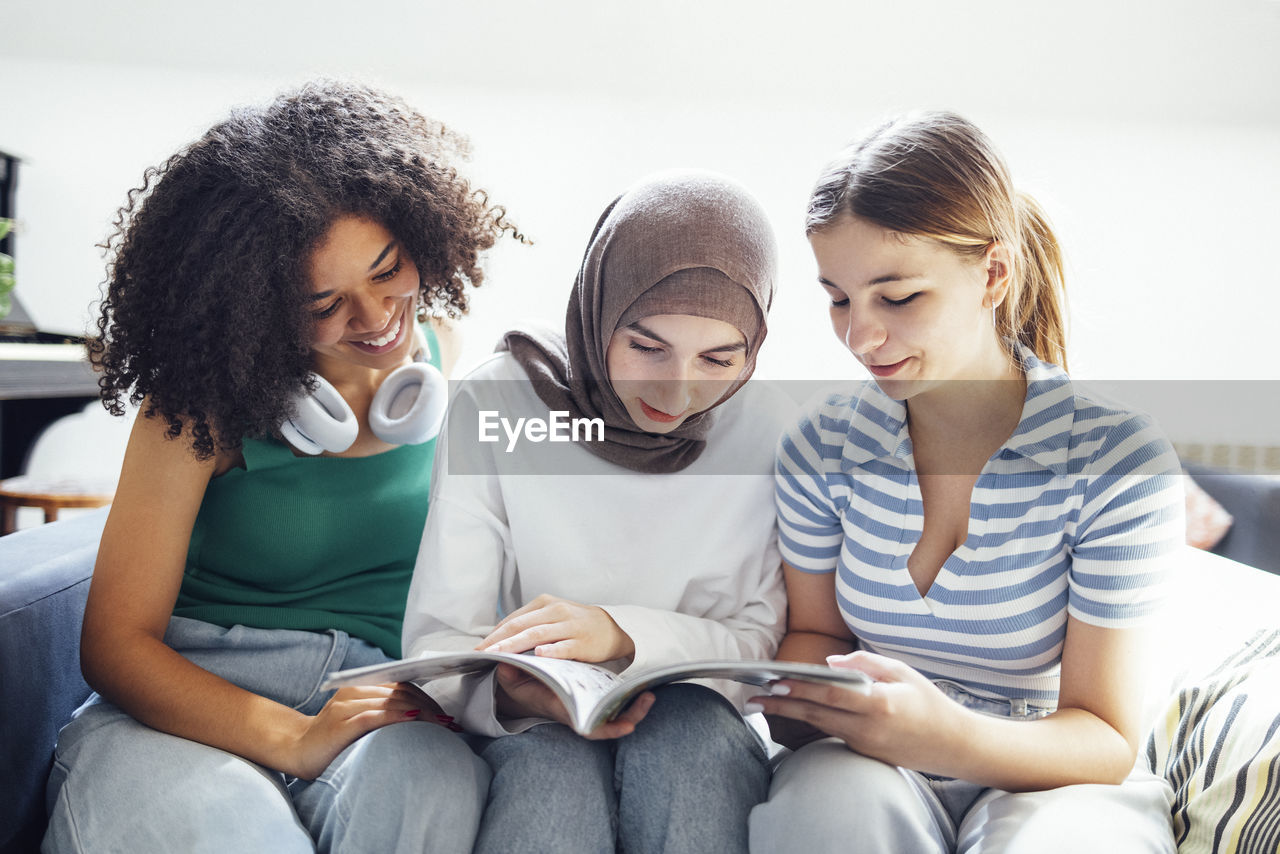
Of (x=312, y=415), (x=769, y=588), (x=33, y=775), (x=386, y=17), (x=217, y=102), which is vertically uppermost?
(x=386, y=17)

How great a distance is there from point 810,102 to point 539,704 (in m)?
2.21

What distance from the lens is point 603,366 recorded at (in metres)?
1.12

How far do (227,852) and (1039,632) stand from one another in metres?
0.80

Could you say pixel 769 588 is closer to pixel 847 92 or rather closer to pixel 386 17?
pixel 847 92

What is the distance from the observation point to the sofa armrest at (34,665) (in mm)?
986

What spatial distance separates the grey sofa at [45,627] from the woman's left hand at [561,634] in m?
0.49

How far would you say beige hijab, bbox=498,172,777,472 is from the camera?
1.04 m

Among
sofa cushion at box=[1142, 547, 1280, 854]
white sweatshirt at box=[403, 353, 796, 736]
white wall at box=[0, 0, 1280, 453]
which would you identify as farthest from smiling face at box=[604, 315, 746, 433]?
white wall at box=[0, 0, 1280, 453]

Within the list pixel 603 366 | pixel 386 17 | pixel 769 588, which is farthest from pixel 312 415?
pixel 386 17

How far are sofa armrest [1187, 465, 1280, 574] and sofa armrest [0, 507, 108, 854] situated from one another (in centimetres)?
203

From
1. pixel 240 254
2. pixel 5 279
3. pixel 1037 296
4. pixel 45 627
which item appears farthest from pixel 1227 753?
pixel 5 279

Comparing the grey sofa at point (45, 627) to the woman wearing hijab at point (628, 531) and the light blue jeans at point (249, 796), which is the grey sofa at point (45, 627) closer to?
the light blue jeans at point (249, 796)

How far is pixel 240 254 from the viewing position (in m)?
1.05

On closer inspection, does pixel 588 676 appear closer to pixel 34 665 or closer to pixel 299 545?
pixel 299 545
